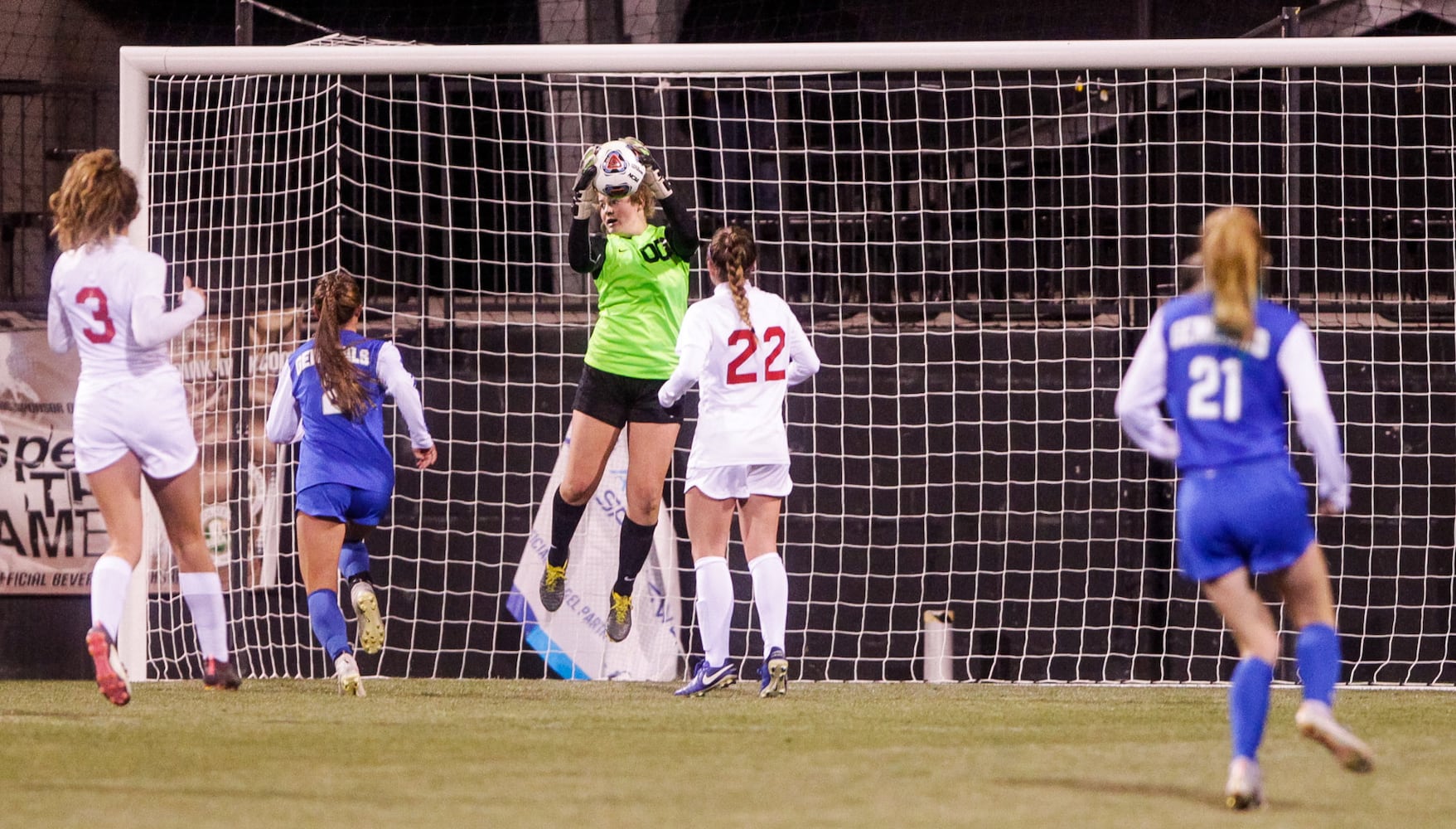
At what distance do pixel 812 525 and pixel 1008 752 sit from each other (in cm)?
449

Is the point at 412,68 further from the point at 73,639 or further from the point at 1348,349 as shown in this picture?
the point at 1348,349

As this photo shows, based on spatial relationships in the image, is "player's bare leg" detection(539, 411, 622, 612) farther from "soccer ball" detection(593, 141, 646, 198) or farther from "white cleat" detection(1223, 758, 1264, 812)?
"white cleat" detection(1223, 758, 1264, 812)

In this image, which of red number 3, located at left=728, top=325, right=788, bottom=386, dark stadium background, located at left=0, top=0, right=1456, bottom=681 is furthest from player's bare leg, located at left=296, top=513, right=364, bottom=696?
dark stadium background, located at left=0, top=0, right=1456, bottom=681

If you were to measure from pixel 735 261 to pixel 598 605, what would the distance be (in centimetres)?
287

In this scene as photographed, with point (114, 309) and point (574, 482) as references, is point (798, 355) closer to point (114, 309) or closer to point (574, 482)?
point (574, 482)

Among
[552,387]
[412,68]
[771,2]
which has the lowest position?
[552,387]

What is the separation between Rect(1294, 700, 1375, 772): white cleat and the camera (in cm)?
430

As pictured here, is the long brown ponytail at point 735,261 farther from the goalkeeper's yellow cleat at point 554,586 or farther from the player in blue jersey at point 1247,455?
the player in blue jersey at point 1247,455

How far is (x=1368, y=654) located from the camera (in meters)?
9.88

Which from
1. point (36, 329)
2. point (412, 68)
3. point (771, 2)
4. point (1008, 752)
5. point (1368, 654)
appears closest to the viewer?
point (1008, 752)

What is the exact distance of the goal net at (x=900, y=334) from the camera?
9.53 meters

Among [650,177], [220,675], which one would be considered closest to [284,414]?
[220,675]

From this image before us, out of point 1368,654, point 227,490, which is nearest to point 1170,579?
point 1368,654

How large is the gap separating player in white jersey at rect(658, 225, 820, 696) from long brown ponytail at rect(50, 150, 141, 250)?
2.21 m
